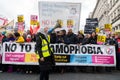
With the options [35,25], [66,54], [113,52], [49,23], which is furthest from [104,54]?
[35,25]

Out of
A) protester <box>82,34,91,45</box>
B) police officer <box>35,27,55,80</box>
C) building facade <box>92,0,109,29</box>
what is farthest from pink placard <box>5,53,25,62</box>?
building facade <box>92,0,109,29</box>

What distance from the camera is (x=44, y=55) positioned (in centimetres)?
916

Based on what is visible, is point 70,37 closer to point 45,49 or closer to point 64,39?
point 64,39

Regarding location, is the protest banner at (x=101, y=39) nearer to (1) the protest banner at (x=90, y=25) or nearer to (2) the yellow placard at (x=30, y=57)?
(2) the yellow placard at (x=30, y=57)

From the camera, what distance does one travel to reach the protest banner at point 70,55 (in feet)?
48.5

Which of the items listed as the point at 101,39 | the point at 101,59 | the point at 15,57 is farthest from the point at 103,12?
the point at 15,57

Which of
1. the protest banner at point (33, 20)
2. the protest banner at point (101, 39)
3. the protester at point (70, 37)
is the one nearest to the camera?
the protester at point (70, 37)

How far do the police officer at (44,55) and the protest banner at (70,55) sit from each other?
17.8 ft

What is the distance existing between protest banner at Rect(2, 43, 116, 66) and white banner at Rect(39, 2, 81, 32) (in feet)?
4.81

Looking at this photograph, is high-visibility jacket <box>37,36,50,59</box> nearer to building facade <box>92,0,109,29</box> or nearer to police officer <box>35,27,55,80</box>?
police officer <box>35,27,55,80</box>

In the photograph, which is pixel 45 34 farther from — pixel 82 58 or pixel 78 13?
pixel 78 13

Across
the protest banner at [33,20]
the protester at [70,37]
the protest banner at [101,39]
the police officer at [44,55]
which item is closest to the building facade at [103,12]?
the protest banner at [33,20]

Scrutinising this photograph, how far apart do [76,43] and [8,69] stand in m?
3.37

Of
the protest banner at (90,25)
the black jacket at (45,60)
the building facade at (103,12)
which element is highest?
the building facade at (103,12)
